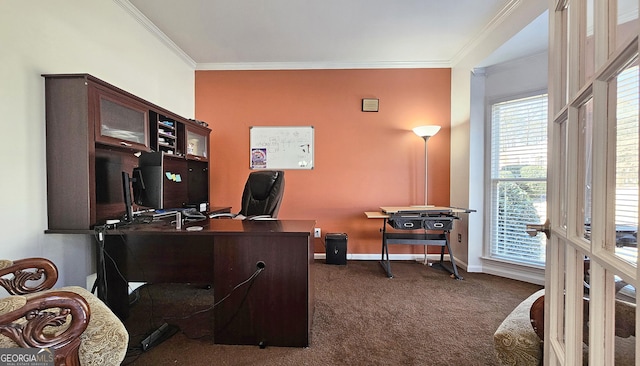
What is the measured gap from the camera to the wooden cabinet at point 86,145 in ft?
5.29

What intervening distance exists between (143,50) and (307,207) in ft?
8.18

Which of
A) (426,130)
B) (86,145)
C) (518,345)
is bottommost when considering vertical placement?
(518,345)

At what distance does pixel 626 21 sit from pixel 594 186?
1.15ft

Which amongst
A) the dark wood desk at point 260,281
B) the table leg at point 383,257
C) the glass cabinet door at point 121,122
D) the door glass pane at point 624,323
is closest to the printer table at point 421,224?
the table leg at point 383,257

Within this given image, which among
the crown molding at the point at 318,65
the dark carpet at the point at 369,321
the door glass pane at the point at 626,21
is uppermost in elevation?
the crown molding at the point at 318,65

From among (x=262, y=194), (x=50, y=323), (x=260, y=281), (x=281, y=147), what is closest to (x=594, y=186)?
(x=260, y=281)

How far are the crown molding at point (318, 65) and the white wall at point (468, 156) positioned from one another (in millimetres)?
384

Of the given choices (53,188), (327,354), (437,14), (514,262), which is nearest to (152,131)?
(53,188)

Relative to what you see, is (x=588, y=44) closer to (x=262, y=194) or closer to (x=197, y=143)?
(x=262, y=194)

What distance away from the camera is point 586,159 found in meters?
0.67

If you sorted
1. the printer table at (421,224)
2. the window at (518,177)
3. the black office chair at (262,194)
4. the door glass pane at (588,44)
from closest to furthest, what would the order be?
the door glass pane at (588,44) → the black office chair at (262,194) → the window at (518,177) → the printer table at (421,224)

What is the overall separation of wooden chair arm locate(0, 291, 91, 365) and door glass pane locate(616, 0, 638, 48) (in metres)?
1.69

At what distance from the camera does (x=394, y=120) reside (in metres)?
3.32

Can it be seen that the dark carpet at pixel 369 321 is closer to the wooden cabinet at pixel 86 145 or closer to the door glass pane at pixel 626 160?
the wooden cabinet at pixel 86 145
